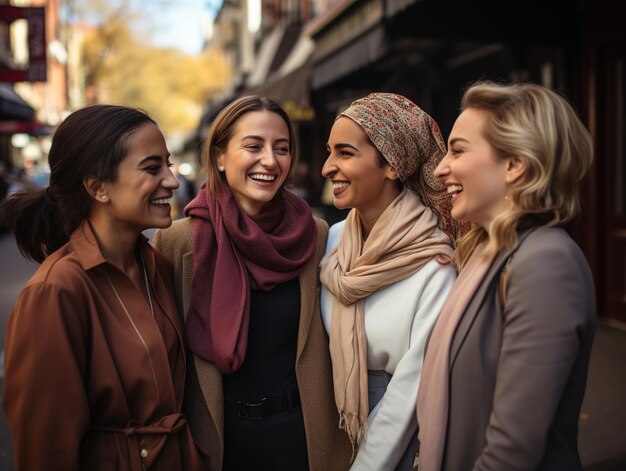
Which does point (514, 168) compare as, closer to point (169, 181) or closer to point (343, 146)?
point (343, 146)

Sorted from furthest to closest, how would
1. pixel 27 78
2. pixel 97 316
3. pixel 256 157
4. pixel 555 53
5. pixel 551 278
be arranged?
pixel 27 78
pixel 555 53
pixel 256 157
pixel 97 316
pixel 551 278

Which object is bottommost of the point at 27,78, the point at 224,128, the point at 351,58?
the point at 224,128

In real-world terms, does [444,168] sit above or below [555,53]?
below

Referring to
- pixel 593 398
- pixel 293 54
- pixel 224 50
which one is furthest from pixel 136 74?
pixel 593 398

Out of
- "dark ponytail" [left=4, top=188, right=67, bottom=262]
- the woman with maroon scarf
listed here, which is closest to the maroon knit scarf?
the woman with maroon scarf

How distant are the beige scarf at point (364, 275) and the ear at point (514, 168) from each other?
56 cm

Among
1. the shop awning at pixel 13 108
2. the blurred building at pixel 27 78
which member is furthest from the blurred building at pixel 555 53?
the shop awning at pixel 13 108

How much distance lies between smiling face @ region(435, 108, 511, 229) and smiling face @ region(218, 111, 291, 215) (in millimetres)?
819

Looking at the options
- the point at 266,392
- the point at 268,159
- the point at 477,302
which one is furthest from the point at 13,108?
the point at 477,302

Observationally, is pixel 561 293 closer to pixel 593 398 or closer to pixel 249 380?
pixel 249 380

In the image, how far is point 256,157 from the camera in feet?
8.37

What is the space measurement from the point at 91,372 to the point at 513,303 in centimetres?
121

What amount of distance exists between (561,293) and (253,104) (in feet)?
4.71

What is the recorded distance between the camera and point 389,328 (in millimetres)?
2357
